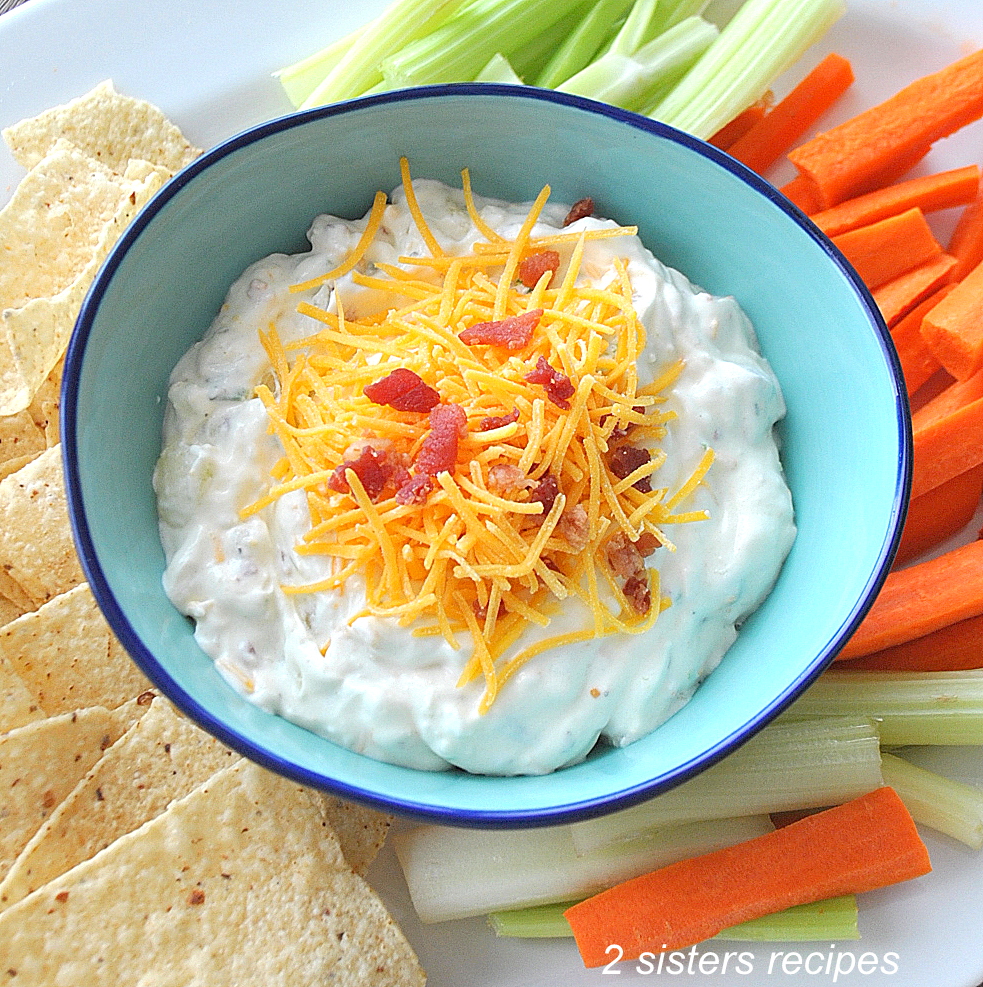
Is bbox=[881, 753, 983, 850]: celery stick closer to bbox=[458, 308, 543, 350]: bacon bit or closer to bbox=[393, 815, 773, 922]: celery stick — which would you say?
bbox=[393, 815, 773, 922]: celery stick

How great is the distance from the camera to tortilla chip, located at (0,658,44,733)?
2334 millimetres

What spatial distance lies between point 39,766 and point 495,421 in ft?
4.05

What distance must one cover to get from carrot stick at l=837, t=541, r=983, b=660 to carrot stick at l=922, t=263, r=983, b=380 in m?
0.42

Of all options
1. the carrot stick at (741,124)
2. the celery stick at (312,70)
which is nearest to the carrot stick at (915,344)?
the carrot stick at (741,124)

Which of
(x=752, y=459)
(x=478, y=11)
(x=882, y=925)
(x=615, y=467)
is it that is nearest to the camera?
(x=615, y=467)

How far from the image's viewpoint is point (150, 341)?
2.28 m

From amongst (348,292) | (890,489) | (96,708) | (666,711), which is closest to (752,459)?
(890,489)

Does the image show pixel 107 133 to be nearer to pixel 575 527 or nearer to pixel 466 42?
pixel 466 42

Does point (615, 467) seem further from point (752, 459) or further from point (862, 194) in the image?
point (862, 194)

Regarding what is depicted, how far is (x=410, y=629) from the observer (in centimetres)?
201

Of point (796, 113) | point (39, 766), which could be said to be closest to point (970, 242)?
point (796, 113)

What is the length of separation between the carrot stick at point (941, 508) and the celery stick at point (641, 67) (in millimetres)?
1239

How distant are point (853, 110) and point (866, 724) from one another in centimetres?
159

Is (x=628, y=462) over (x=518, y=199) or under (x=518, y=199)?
under
